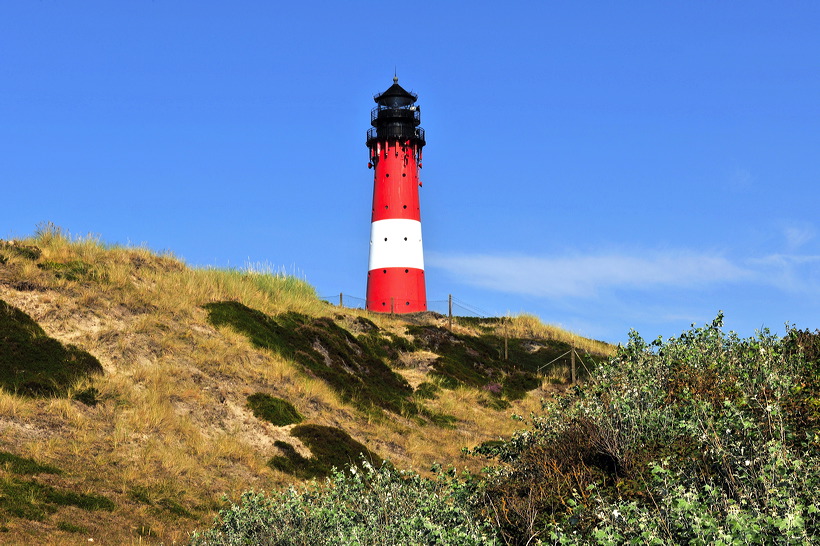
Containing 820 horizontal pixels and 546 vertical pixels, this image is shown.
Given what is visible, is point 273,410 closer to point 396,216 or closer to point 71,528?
point 71,528

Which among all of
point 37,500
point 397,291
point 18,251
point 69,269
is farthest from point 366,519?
point 397,291

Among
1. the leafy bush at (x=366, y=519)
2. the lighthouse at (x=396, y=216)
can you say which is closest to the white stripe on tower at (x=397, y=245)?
the lighthouse at (x=396, y=216)

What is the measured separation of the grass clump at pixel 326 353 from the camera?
24656mm

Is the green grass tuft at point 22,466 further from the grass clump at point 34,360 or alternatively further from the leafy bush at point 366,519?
the leafy bush at point 366,519

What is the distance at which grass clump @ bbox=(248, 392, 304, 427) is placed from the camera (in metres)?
20.3

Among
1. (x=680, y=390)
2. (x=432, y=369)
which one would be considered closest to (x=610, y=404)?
(x=680, y=390)

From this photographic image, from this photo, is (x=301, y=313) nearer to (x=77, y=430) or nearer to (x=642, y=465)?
(x=77, y=430)

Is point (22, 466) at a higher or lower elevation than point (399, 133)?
lower

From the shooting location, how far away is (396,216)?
4859 centimetres

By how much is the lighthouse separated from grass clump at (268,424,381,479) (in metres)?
26.6

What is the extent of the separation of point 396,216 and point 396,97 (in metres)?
9.36

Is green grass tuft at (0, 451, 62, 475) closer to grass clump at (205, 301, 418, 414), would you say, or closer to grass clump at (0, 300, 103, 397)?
grass clump at (0, 300, 103, 397)

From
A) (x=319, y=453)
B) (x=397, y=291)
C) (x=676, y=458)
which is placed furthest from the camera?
(x=397, y=291)

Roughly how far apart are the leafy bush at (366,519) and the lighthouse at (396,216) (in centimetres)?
3550
